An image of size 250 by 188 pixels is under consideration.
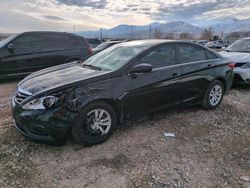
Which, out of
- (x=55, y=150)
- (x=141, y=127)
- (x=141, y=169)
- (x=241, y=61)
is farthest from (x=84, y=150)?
(x=241, y=61)

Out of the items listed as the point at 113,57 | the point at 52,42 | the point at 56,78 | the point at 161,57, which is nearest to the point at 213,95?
the point at 161,57

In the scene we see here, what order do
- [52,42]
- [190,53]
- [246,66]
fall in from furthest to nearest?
[52,42] < [246,66] < [190,53]

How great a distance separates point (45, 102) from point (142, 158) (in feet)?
4.91

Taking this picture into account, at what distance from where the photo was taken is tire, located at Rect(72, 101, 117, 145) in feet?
12.1

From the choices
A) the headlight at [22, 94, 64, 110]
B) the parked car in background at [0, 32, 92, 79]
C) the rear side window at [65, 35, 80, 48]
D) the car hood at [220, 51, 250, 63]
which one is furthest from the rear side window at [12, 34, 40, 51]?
the car hood at [220, 51, 250, 63]

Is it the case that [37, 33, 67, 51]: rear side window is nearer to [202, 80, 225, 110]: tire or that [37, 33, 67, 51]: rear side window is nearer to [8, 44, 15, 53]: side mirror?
[8, 44, 15, 53]: side mirror

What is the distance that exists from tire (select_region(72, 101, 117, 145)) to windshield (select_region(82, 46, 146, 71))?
27.9 inches

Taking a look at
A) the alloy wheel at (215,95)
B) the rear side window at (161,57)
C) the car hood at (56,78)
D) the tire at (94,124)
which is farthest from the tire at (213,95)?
the car hood at (56,78)

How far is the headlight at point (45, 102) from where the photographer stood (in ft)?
11.6

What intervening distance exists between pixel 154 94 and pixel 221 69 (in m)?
2.06

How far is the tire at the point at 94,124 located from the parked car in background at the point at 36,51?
5392 millimetres

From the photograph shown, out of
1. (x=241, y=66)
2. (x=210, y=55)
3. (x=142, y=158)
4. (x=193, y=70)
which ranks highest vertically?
(x=210, y=55)

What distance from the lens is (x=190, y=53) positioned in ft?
17.1

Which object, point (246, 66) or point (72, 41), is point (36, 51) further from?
point (246, 66)
